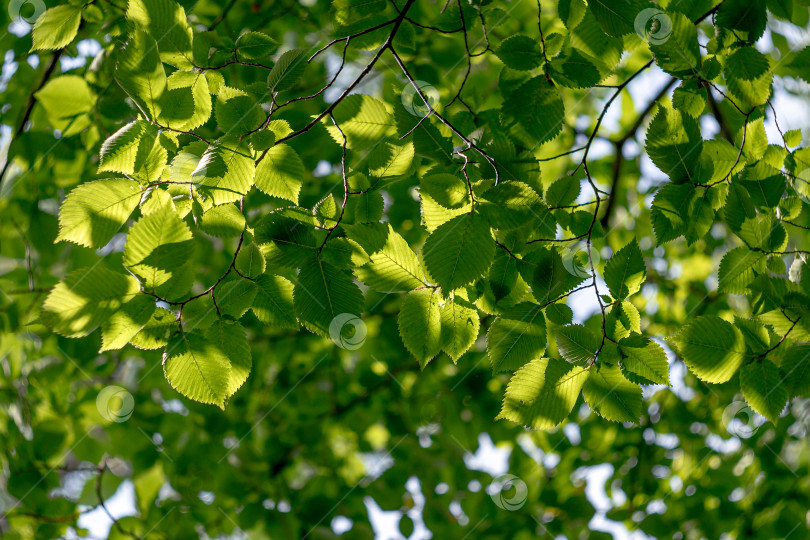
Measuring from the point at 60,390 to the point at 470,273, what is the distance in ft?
7.10

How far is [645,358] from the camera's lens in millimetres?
848

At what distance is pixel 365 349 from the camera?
2.57 metres

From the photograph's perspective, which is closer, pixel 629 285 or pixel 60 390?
pixel 629 285

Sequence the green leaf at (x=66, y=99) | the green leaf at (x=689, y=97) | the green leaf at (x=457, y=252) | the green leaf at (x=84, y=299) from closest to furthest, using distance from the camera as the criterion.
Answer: the green leaf at (x=84, y=299) < the green leaf at (x=457, y=252) < the green leaf at (x=689, y=97) < the green leaf at (x=66, y=99)

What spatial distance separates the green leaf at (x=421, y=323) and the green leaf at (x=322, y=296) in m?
0.09

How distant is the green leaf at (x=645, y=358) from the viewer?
0.84 meters

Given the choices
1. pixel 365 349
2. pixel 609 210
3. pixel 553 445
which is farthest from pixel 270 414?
pixel 609 210

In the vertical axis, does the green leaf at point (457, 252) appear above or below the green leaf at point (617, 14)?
below

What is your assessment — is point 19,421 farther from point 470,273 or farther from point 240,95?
point 470,273

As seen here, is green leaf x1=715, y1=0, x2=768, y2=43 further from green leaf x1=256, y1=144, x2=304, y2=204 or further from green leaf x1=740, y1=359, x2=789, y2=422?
green leaf x1=256, y1=144, x2=304, y2=204

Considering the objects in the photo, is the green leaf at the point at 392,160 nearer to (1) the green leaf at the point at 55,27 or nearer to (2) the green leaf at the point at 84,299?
(2) the green leaf at the point at 84,299

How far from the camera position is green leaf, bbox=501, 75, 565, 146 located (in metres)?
0.93

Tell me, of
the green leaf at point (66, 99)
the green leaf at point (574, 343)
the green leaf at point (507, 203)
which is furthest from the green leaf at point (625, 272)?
the green leaf at point (66, 99)

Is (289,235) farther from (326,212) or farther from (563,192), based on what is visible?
(563,192)
